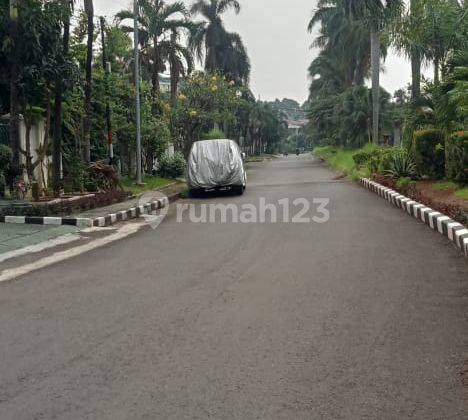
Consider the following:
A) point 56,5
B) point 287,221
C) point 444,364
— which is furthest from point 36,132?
point 444,364

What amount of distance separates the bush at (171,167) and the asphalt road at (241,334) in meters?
17.9

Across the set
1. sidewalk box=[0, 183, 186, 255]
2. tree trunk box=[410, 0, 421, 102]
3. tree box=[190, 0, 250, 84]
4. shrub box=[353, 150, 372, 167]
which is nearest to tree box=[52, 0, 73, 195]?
sidewalk box=[0, 183, 186, 255]

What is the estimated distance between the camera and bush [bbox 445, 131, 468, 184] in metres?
14.4

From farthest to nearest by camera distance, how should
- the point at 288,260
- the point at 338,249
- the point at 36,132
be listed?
the point at 36,132 < the point at 338,249 < the point at 288,260

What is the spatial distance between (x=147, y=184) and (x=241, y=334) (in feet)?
59.2

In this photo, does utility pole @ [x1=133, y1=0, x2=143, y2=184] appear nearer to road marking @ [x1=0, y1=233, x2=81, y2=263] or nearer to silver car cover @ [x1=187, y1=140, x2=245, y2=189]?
silver car cover @ [x1=187, y1=140, x2=245, y2=189]

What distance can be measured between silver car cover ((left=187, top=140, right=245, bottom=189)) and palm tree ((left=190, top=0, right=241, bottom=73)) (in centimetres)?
3068

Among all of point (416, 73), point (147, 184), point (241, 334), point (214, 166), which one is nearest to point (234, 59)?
point (416, 73)

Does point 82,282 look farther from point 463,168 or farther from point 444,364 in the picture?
point 463,168

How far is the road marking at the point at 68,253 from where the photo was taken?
802cm

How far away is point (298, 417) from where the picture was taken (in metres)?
3.57

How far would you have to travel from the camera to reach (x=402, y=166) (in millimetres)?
19766

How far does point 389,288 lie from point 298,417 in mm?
3303

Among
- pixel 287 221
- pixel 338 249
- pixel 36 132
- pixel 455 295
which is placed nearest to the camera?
pixel 455 295
